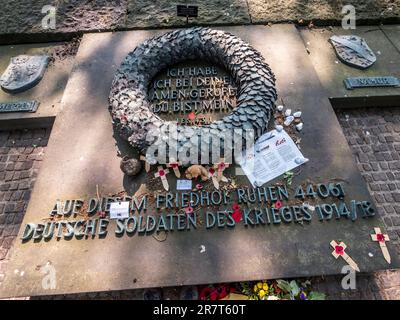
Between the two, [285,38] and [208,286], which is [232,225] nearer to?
[208,286]

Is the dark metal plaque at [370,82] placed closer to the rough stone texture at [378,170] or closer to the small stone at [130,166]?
the rough stone texture at [378,170]

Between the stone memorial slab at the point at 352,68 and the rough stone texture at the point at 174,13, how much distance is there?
1.14m

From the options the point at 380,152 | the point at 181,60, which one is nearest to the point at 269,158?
the point at 380,152

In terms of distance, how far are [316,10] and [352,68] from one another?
4.63 ft

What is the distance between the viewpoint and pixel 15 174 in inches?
157

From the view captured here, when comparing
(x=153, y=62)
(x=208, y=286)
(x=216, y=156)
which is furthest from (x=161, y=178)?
(x=153, y=62)

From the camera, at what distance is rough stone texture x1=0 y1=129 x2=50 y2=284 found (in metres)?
3.56

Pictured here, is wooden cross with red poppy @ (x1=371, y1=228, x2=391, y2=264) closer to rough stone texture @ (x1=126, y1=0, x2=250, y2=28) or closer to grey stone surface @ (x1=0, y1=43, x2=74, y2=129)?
rough stone texture @ (x1=126, y1=0, x2=250, y2=28)

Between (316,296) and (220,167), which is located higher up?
(220,167)

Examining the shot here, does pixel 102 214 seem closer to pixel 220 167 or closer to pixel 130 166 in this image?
pixel 130 166

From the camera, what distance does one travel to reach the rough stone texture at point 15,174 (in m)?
3.56
